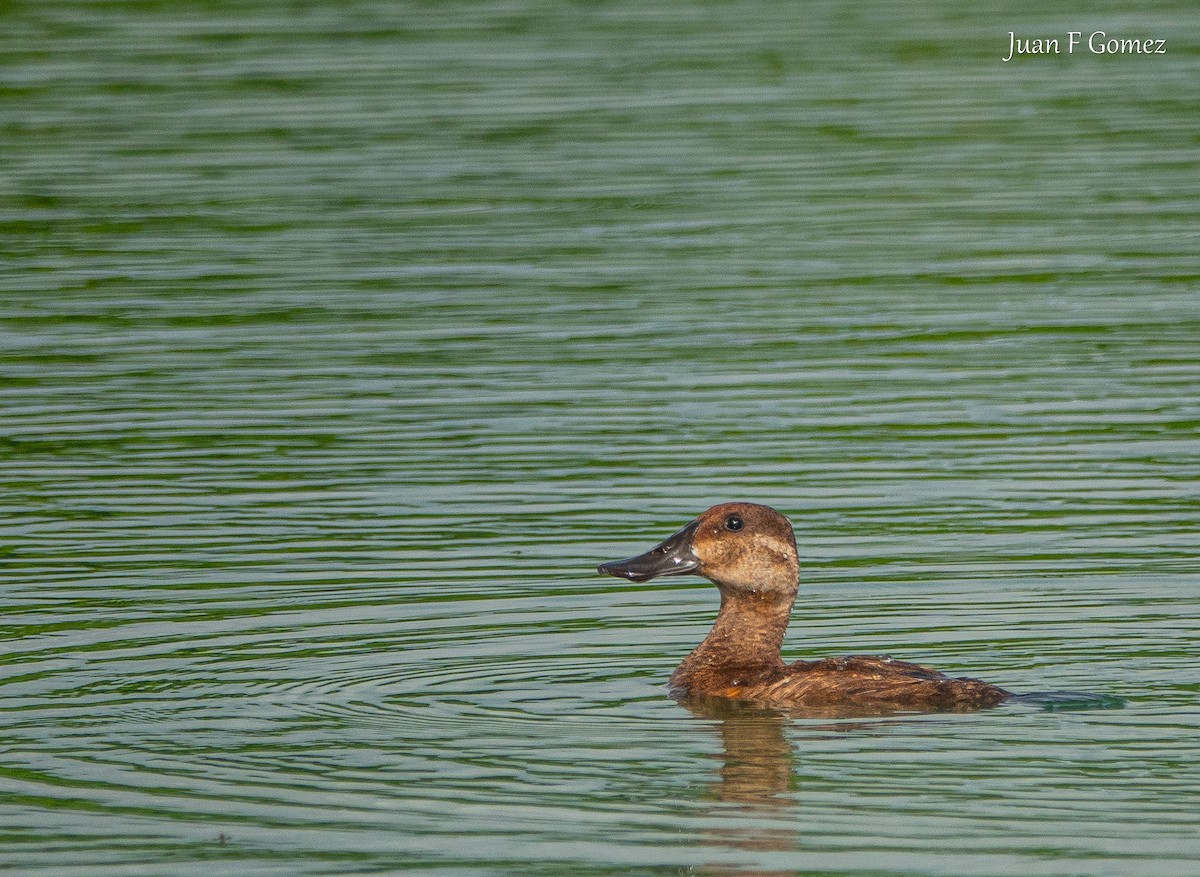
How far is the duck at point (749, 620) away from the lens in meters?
10.2

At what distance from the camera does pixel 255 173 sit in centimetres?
2400

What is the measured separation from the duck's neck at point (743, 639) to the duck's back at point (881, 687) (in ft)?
1.24

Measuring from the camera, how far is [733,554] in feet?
35.8

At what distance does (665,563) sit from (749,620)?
1.33 ft

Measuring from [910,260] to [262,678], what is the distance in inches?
Result: 400

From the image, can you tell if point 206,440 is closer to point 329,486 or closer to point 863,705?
→ point 329,486

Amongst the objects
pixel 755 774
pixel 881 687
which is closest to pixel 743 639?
pixel 881 687

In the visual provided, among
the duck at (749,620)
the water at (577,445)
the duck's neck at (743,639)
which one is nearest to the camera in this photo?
the water at (577,445)

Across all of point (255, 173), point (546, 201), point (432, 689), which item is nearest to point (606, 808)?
point (432, 689)

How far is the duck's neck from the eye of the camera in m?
10.7

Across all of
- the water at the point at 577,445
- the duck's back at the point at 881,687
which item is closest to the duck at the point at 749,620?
the duck's back at the point at 881,687

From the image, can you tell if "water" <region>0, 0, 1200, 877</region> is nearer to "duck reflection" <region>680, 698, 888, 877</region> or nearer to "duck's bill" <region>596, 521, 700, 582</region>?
"duck reflection" <region>680, 698, 888, 877</region>

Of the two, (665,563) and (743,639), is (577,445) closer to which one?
(665,563)

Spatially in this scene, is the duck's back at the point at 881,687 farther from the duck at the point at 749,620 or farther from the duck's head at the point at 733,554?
the duck's head at the point at 733,554
